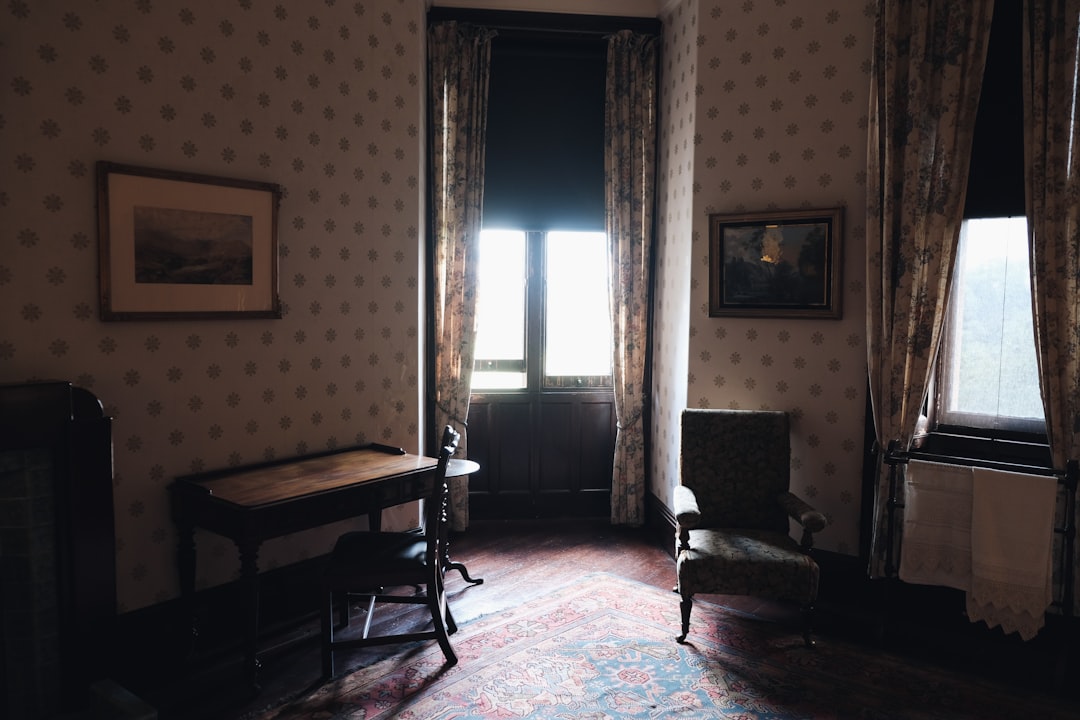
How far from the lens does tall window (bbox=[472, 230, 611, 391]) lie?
5.24 metres

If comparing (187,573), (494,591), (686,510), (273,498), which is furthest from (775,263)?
(187,573)

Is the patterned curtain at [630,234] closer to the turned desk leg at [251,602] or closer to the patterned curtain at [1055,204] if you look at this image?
the patterned curtain at [1055,204]

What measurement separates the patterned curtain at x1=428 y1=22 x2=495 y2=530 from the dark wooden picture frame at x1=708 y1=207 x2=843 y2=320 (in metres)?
1.73

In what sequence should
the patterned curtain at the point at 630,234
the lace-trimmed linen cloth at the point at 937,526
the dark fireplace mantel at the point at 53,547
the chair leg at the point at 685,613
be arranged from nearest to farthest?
the dark fireplace mantel at the point at 53,547
the lace-trimmed linen cloth at the point at 937,526
the chair leg at the point at 685,613
the patterned curtain at the point at 630,234

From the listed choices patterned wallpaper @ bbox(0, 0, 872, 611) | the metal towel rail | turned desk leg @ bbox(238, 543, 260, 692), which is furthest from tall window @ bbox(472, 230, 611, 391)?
turned desk leg @ bbox(238, 543, 260, 692)

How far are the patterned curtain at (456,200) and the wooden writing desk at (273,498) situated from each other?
4.19 feet

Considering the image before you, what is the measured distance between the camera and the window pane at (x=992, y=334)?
141 inches

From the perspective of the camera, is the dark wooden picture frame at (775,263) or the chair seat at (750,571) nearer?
the chair seat at (750,571)

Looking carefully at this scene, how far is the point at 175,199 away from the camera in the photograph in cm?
321

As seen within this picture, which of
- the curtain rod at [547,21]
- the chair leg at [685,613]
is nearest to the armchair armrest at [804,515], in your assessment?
the chair leg at [685,613]

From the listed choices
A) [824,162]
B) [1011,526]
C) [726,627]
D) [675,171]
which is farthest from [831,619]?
[675,171]

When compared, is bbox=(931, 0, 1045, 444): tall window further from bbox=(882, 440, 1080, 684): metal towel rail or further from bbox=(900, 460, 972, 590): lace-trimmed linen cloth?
bbox=(900, 460, 972, 590): lace-trimmed linen cloth

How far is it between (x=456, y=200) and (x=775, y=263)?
7.36 feet

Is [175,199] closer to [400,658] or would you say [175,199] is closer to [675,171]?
[400,658]
